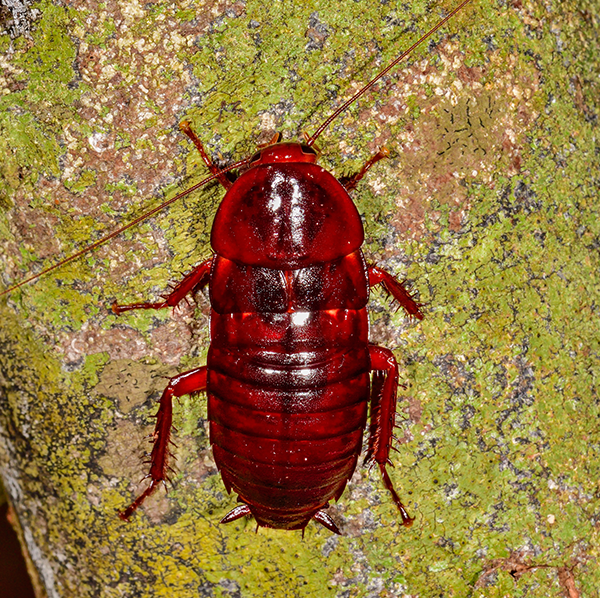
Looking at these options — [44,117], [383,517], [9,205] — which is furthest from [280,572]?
[44,117]

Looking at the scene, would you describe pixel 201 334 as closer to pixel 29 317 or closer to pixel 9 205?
pixel 29 317

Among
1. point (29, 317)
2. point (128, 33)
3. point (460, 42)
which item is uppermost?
point (128, 33)

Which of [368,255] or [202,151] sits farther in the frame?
[368,255]

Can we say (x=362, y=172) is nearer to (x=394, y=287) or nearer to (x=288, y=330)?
(x=394, y=287)

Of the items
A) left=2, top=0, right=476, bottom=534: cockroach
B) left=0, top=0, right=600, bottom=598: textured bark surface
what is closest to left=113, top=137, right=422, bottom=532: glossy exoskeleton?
left=2, top=0, right=476, bottom=534: cockroach

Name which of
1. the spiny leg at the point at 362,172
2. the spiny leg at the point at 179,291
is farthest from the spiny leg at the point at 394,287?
the spiny leg at the point at 179,291

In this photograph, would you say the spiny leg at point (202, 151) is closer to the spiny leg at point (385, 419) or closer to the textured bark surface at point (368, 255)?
the textured bark surface at point (368, 255)

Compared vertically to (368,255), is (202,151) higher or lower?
higher

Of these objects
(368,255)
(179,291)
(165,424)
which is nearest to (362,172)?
(368,255)
